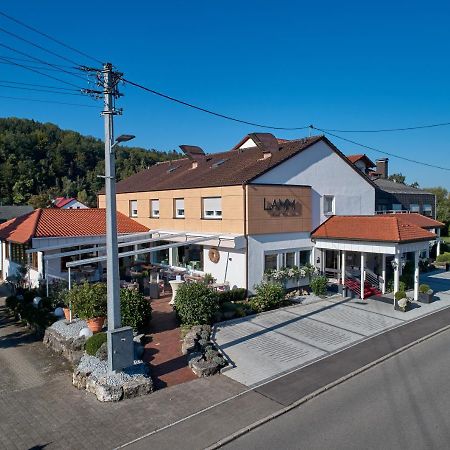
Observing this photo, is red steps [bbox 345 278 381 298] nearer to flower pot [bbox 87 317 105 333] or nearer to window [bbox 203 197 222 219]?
window [bbox 203 197 222 219]

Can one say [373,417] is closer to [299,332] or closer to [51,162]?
[299,332]

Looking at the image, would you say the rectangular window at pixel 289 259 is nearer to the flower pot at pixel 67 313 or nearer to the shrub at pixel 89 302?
the shrub at pixel 89 302

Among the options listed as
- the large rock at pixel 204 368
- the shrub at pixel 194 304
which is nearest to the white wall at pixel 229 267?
the shrub at pixel 194 304

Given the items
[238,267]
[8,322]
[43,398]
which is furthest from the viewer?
[238,267]

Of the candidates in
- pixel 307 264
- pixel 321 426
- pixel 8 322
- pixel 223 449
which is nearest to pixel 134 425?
pixel 223 449

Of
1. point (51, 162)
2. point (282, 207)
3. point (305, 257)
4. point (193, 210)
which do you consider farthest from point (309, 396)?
point (51, 162)

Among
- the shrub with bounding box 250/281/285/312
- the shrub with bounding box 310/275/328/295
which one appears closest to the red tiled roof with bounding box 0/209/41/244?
the shrub with bounding box 250/281/285/312

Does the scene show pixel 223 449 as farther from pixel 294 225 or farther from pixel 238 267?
pixel 294 225
